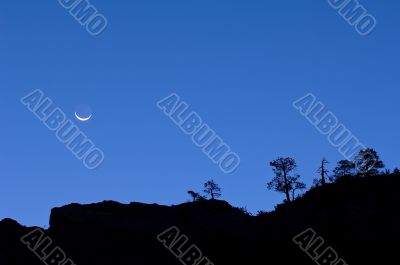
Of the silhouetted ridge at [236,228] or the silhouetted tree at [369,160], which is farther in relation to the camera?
the silhouetted tree at [369,160]

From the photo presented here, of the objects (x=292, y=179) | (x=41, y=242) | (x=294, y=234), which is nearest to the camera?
(x=294, y=234)

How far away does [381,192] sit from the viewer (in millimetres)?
28922

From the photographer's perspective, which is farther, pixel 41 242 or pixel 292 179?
pixel 292 179

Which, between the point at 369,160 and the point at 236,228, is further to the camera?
the point at 369,160

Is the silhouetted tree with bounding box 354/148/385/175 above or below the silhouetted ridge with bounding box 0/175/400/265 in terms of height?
above

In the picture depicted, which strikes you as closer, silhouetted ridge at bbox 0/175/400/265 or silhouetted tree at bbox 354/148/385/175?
silhouetted ridge at bbox 0/175/400/265

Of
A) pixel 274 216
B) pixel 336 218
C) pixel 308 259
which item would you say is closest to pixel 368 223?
pixel 336 218

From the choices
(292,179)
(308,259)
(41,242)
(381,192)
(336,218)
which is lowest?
(41,242)

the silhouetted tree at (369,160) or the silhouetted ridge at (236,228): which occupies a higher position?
the silhouetted tree at (369,160)

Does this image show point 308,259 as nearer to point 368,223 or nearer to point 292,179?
point 368,223

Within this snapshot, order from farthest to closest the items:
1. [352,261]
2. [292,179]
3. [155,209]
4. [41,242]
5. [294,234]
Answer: [292,179] → [155,209] → [41,242] → [294,234] → [352,261]

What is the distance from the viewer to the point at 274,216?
3172cm

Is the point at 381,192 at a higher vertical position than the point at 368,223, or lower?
higher

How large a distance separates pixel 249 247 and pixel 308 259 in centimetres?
377
